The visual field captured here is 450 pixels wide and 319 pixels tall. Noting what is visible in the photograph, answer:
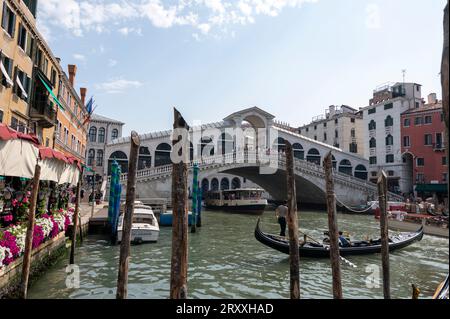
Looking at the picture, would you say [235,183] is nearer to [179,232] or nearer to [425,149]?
[425,149]

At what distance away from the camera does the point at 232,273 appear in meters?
7.73

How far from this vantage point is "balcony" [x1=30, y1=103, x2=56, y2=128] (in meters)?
13.4

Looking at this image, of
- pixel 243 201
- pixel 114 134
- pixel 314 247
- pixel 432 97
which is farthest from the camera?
pixel 114 134

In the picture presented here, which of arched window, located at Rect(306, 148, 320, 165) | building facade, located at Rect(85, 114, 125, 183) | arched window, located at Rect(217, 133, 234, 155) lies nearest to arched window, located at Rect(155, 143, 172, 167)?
building facade, located at Rect(85, 114, 125, 183)

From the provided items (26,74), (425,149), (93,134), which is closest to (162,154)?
(93,134)

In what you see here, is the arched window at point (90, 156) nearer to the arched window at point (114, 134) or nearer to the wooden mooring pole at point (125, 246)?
the arched window at point (114, 134)

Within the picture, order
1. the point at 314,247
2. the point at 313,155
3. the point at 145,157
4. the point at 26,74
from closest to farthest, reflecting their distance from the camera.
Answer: the point at 314,247 < the point at 26,74 < the point at 145,157 < the point at 313,155

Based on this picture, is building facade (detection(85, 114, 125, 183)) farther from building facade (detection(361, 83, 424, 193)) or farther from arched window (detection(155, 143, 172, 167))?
building facade (detection(361, 83, 424, 193))

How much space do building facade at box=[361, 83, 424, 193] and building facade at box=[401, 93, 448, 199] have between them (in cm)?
65

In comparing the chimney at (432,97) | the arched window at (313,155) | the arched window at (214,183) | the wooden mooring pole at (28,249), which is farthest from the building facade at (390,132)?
the wooden mooring pole at (28,249)

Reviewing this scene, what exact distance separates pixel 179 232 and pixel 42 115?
12129 millimetres

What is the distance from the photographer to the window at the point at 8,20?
1055cm

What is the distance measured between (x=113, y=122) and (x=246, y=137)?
14.6m

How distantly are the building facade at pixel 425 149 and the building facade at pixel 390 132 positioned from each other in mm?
646
